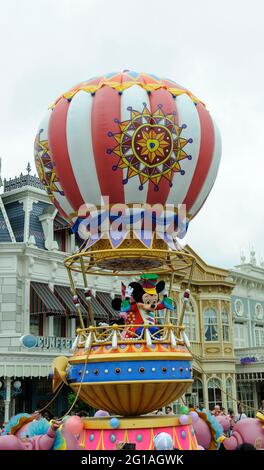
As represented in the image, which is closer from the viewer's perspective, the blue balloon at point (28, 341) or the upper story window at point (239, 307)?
the blue balloon at point (28, 341)

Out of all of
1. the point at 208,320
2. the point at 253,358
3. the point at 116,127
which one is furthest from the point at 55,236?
the point at 116,127

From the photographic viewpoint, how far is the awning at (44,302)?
74.0 feet

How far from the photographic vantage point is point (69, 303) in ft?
77.6

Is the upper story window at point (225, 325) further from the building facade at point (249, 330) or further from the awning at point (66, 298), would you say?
the awning at point (66, 298)

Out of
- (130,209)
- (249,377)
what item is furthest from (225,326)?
(130,209)

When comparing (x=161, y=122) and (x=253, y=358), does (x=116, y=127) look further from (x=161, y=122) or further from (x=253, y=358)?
(x=253, y=358)

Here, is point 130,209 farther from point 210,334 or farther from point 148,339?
point 210,334

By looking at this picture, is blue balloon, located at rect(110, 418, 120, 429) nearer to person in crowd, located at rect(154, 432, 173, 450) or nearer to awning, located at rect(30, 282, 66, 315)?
person in crowd, located at rect(154, 432, 173, 450)

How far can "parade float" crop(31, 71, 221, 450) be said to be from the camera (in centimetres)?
986

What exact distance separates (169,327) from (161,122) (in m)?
3.68

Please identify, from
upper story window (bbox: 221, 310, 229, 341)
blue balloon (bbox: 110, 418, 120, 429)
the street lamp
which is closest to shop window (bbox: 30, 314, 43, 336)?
the street lamp

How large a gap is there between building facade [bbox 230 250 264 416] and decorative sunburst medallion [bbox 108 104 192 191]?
926 inches

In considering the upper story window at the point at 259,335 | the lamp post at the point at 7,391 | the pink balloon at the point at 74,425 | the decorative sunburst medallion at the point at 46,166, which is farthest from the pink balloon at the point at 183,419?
the upper story window at the point at 259,335

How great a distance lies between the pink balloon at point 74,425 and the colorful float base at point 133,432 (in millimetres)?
325
